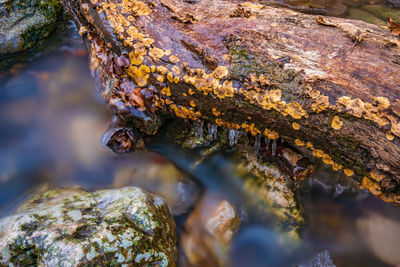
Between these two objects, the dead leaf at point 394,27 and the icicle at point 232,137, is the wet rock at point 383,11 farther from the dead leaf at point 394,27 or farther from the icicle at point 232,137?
the icicle at point 232,137

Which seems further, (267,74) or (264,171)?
(264,171)

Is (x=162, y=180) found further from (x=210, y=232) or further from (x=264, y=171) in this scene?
(x=264, y=171)

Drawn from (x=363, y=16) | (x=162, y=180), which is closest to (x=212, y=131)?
(x=162, y=180)

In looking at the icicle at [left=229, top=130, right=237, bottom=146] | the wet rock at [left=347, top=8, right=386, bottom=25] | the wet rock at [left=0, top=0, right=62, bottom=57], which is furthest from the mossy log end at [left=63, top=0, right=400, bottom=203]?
the wet rock at [left=347, top=8, right=386, bottom=25]

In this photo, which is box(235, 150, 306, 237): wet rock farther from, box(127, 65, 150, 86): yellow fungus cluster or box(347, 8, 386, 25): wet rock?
box(347, 8, 386, 25): wet rock

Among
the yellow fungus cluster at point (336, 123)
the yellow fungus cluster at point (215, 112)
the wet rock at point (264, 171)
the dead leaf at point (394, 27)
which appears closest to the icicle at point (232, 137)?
the wet rock at point (264, 171)
